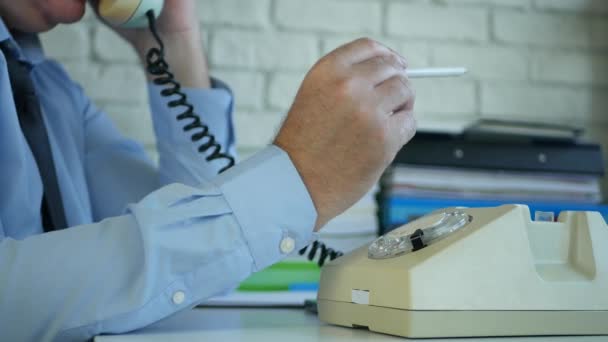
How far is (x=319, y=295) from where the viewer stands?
779 mm

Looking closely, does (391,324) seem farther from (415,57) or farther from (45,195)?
(415,57)

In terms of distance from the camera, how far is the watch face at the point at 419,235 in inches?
27.6

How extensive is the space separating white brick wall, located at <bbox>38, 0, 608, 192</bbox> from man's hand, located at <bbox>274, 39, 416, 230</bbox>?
0.81m

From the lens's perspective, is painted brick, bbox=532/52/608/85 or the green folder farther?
painted brick, bbox=532/52/608/85

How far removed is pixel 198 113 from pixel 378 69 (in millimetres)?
609

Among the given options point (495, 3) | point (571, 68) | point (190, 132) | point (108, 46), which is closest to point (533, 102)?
point (571, 68)

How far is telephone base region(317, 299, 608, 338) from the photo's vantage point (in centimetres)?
Result: 64

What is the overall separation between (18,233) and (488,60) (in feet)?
3.82

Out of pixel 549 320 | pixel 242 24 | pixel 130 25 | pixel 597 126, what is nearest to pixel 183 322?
pixel 549 320

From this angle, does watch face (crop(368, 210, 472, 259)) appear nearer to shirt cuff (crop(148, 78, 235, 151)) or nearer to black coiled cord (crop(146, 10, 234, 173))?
black coiled cord (crop(146, 10, 234, 173))

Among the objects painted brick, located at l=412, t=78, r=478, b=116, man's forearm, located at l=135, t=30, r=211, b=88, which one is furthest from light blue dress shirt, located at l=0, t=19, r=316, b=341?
painted brick, located at l=412, t=78, r=478, b=116

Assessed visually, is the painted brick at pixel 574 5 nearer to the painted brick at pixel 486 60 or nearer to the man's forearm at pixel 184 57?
the painted brick at pixel 486 60

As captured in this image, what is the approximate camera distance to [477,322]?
0.65 m

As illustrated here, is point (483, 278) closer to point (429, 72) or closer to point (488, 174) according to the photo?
point (429, 72)
